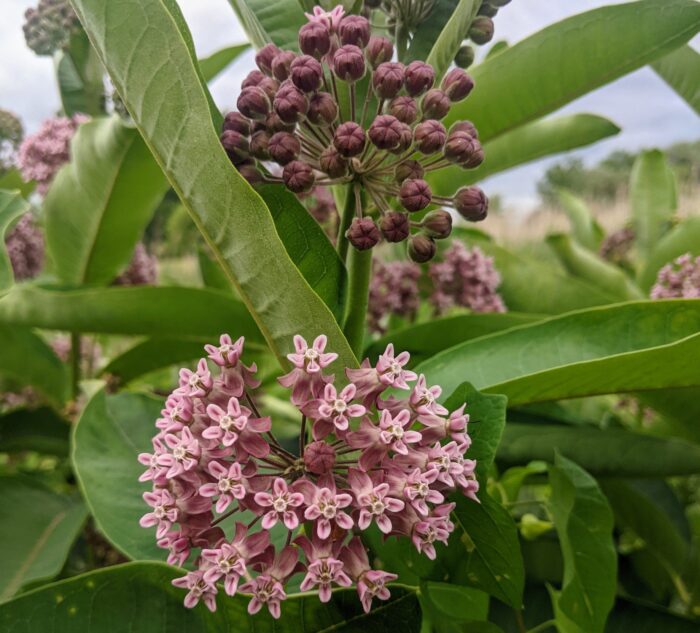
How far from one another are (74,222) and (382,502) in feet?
4.43

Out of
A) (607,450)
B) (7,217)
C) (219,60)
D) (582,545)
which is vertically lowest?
(607,450)

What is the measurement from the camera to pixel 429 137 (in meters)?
0.90

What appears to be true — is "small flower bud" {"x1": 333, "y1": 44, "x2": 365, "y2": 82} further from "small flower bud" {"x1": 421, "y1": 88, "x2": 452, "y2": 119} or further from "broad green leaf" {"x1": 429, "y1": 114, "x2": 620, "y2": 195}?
"broad green leaf" {"x1": 429, "y1": 114, "x2": 620, "y2": 195}

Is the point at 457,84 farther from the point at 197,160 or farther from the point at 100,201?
the point at 100,201

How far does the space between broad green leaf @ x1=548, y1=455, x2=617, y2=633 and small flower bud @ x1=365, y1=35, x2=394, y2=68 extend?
22.7 inches

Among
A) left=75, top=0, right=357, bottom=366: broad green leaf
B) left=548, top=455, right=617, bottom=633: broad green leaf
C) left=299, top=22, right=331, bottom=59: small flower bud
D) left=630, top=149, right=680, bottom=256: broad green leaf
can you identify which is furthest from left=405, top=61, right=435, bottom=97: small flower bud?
left=630, top=149, right=680, bottom=256: broad green leaf

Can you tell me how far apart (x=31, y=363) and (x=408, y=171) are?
124cm

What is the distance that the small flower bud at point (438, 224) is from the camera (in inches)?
36.7

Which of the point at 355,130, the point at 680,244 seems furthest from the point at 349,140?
the point at 680,244

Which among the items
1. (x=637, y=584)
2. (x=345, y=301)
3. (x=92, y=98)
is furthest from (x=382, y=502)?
(x=92, y=98)

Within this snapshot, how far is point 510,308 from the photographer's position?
6.16 ft

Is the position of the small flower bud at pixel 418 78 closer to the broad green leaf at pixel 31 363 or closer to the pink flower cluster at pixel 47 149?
the broad green leaf at pixel 31 363

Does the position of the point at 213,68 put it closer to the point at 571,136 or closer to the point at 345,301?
the point at 571,136

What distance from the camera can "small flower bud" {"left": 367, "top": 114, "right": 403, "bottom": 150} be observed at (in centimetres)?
86
